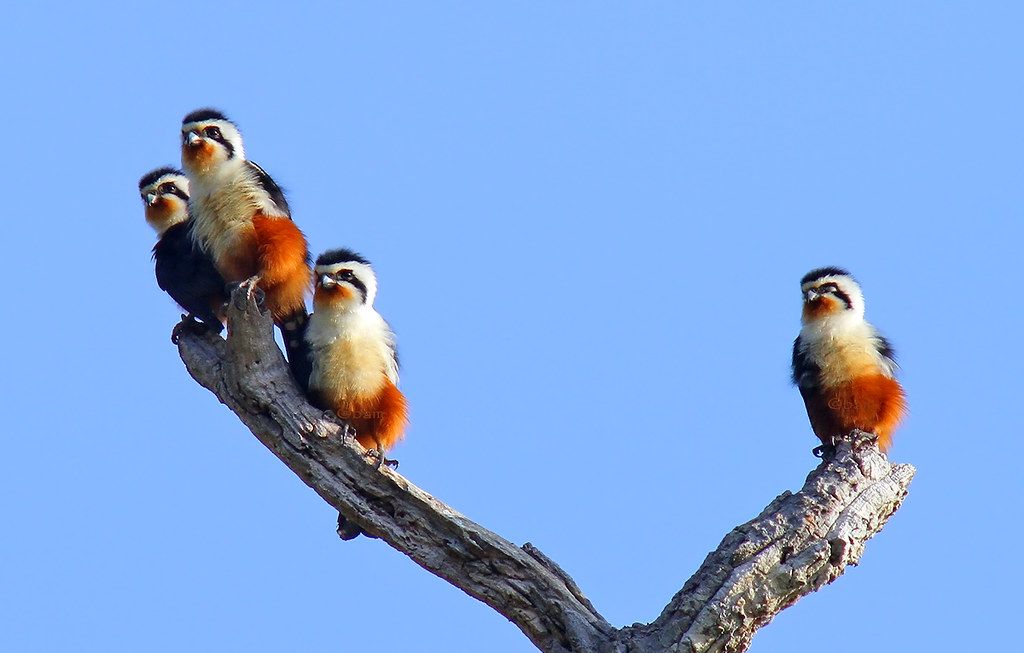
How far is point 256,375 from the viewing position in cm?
931

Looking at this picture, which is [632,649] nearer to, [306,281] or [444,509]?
[444,509]

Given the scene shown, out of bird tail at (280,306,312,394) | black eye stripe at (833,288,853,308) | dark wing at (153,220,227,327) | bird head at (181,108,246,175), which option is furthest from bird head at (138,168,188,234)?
black eye stripe at (833,288,853,308)

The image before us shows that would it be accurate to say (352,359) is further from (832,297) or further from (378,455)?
(832,297)

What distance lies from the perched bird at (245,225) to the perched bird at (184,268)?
0.17m

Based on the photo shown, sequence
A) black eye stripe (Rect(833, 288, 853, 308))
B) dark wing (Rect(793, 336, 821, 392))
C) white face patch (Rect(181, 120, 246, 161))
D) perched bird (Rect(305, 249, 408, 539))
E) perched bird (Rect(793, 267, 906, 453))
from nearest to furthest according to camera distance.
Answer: perched bird (Rect(305, 249, 408, 539)) < perched bird (Rect(793, 267, 906, 453)) < white face patch (Rect(181, 120, 246, 161)) < dark wing (Rect(793, 336, 821, 392)) < black eye stripe (Rect(833, 288, 853, 308))

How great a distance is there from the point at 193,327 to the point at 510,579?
124 inches

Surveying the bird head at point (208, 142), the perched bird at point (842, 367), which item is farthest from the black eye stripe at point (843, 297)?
the bird head at point (208, 142)

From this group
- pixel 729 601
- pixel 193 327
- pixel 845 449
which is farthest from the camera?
pixel 193 327

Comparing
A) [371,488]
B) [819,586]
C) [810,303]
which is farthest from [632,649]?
[810,303]

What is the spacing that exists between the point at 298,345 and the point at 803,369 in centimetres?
397

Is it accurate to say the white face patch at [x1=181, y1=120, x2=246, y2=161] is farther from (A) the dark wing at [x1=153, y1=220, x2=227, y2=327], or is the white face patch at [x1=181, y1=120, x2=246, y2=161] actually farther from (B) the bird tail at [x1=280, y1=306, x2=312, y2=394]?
(B) the bird tail at [x1=280, y1=306, x2=312, y2=394]

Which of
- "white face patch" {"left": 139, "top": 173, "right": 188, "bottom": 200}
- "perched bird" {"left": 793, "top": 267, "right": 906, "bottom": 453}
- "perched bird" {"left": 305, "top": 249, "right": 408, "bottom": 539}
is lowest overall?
"perched bird" {"left": 305, "top": 249, "right": 408, "bottom": 539}

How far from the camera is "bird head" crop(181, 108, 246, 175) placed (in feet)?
33.8

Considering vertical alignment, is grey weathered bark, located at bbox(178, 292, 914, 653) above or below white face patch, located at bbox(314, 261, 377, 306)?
below
